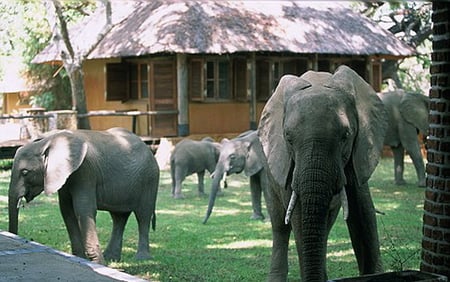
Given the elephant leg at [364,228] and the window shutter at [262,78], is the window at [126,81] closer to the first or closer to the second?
the window shutter at [262,78]

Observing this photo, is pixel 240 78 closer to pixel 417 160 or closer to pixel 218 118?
pixel 218 118

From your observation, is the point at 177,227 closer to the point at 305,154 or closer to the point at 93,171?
the point at 93,171

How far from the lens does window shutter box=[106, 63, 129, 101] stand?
24531mm

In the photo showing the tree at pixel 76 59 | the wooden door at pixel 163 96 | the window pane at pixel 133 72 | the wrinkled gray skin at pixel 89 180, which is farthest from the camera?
the window pane at pixel 133 72


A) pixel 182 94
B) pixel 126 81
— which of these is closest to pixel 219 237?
pixel 182 94

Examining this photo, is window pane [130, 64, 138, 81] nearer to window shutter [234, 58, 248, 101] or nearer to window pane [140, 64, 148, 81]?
window pane [140, 64, 148, 81]

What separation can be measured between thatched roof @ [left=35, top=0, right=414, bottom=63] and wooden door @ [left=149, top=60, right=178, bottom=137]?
134cm

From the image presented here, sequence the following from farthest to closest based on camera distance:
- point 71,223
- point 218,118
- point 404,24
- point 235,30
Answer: point 404,24 < point 218,118 < point 235,30 < point 71,223

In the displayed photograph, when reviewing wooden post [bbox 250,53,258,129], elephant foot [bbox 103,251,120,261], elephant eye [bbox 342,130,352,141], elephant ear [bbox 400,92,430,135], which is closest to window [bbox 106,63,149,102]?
wooden post [bbox 250,53,258,129]

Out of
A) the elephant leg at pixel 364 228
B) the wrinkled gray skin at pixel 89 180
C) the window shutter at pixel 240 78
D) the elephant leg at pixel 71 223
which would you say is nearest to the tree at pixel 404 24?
the window shutter at pixel 240 78

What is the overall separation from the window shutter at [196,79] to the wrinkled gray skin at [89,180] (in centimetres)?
1347

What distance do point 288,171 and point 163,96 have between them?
17463mm

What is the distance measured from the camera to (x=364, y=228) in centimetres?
719

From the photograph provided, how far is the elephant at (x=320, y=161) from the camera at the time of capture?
600cm
